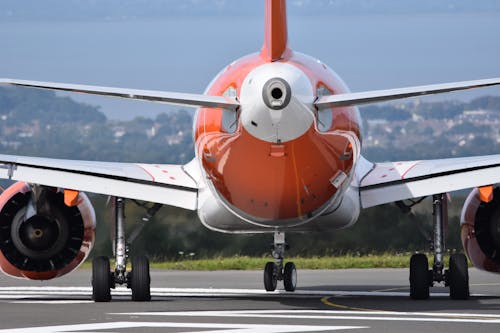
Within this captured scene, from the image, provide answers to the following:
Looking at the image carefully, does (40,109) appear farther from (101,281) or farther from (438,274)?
(438,274)

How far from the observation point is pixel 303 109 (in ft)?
71.2

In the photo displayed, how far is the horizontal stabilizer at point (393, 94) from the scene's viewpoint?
20.7 m

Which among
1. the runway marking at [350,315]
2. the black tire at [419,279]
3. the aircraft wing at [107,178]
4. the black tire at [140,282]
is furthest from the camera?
the black tire at [419,279]

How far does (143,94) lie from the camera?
67.5 feet

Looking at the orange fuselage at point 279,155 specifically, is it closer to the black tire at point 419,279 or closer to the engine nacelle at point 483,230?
the black tire at point 419,279

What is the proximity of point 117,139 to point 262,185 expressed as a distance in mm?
86342

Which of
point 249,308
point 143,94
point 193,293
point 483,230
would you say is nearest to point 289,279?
point 193,293

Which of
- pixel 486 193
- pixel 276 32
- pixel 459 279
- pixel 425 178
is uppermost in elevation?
pixel 276 32

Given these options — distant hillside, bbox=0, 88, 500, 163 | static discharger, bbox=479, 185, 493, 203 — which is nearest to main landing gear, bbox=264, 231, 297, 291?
static discharger, bbox=479, 185, 493, 203

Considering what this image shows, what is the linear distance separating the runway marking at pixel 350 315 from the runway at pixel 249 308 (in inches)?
0.6

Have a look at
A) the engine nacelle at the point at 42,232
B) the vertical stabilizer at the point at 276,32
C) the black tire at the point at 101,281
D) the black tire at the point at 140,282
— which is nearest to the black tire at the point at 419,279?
the black tire at the point at 140,282

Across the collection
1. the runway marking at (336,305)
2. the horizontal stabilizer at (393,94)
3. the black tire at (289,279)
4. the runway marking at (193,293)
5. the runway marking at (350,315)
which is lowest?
the runway marking at (350,315)

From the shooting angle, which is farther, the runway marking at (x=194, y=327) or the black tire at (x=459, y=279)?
the black tire at (x=459, y=279)

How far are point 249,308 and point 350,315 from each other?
8.08 ft
